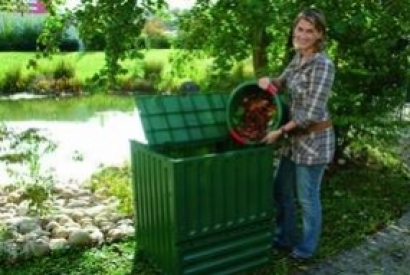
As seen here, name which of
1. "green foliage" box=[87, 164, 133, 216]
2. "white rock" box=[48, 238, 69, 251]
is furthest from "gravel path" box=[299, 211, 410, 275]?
"green foliage" box=[87, 164, 133, 216]

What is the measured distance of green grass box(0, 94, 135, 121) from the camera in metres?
12.1

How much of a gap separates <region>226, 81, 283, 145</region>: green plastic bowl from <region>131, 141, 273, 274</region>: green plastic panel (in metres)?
0.18

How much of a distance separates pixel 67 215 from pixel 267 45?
253 centimetres

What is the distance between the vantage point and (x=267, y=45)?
6.16m

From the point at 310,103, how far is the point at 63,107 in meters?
10.3

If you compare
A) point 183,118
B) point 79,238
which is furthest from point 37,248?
point 183,118

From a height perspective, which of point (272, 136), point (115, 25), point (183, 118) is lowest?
point (272, 136)

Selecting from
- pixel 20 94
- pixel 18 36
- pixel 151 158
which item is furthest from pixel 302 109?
pixel 18 36

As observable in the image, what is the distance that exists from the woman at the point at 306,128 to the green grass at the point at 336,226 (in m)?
0.37

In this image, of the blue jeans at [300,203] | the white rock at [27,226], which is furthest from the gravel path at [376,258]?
the white rock at [27,226]

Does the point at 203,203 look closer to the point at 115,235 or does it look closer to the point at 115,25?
the point at 115,235

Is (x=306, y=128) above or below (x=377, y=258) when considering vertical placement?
above

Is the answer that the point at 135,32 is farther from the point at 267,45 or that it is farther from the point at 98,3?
the point at 267,45

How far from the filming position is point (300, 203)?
13.3ft
